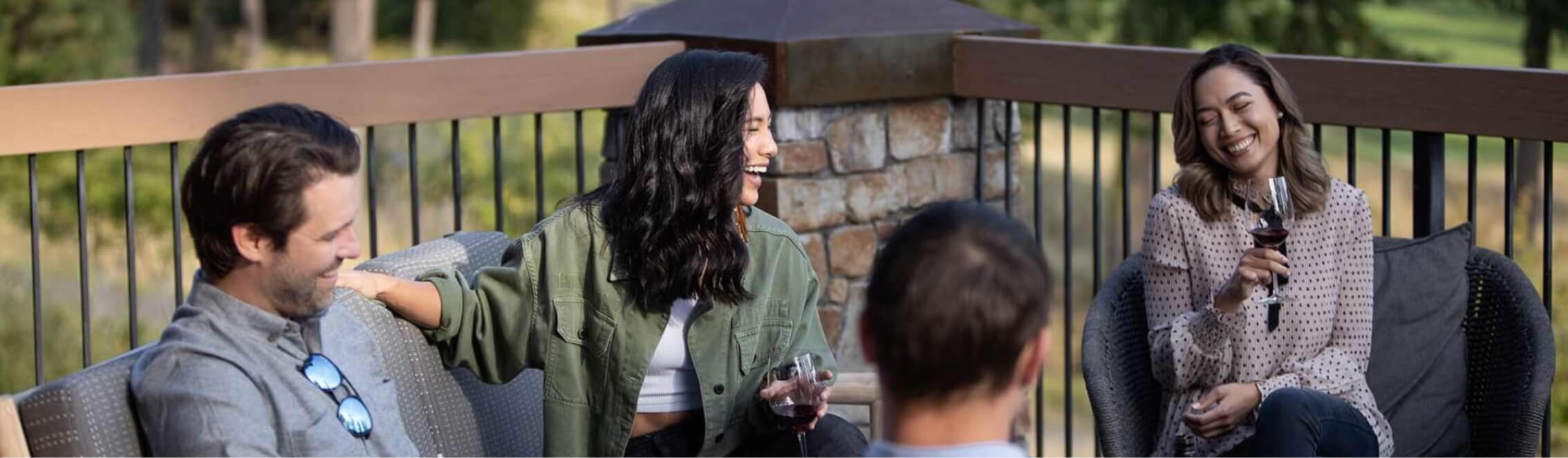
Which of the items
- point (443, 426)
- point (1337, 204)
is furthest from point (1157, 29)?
point (443, 426)

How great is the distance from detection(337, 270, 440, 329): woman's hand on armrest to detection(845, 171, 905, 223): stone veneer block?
169 centimetres

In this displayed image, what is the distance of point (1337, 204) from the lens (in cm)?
301

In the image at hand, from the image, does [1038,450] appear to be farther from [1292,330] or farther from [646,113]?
[646,113]

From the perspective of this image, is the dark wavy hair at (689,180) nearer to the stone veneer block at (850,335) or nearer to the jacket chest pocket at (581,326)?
the jacket chest pocket at (581,326)

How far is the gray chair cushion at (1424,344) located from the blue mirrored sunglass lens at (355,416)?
1.84 m

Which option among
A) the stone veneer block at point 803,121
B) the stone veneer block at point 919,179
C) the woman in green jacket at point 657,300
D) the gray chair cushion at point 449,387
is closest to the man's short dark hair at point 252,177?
the gray chair cushion at point 449,387

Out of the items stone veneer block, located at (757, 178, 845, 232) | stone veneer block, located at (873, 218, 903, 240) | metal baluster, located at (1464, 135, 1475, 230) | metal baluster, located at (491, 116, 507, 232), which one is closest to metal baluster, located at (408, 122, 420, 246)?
metal baluster, located at (491, 116, 507, 232)

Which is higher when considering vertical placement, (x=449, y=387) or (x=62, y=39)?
(x=62, y=39)

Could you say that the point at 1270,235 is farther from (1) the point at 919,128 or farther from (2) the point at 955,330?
(1) the point at 919,128

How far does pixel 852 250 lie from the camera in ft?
13.8

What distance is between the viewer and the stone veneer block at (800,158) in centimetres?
404

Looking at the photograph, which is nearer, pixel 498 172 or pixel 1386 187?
pixel 1386 187

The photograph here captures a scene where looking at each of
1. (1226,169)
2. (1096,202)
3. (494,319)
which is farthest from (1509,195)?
(494,319)

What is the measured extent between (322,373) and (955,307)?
→ 93 cm
